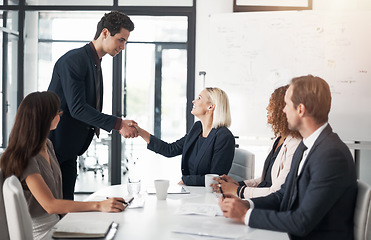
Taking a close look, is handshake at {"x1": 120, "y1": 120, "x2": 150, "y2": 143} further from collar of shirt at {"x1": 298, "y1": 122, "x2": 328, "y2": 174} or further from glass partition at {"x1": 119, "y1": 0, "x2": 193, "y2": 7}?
glass partition at {"x1": 119, "y1": 0, "x2": 193, "y2": 7}

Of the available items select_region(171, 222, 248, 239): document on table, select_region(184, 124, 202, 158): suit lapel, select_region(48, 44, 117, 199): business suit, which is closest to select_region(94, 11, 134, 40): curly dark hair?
select_region(48, 44, 117, 199): business suit

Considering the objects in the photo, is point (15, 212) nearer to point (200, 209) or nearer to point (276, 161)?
point (200, 209)

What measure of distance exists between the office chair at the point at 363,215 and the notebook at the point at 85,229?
0.88 metres

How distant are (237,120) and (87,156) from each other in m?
2.00

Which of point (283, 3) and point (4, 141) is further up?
point (283, 3)

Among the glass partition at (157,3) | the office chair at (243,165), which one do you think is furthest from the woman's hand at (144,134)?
the glass partition at (157,3)

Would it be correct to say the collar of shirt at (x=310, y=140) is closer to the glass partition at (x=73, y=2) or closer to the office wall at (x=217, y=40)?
the office wall at (x=217, y=40)

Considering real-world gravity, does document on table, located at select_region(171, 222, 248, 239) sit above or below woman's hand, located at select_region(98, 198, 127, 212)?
below

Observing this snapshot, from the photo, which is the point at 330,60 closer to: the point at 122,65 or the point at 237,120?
the point at 237,120

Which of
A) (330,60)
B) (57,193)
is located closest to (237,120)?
(330,60)

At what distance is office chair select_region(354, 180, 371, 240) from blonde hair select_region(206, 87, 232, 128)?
1.30m

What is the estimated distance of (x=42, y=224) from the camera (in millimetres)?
1788

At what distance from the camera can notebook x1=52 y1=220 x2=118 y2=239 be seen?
132 cm

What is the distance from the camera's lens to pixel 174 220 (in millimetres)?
1557
